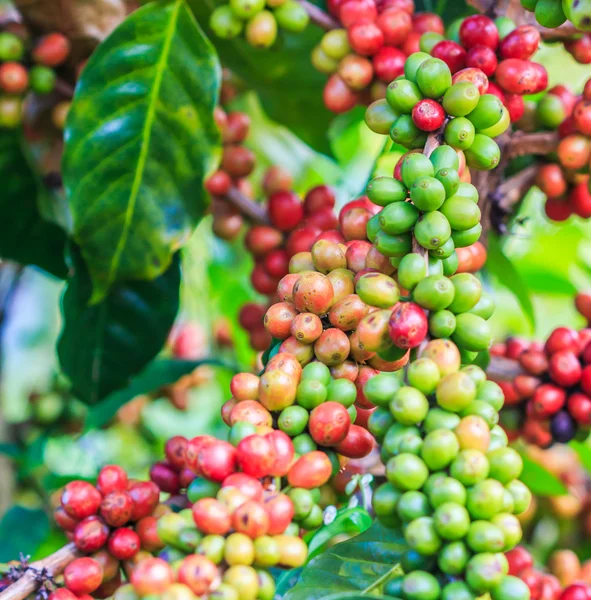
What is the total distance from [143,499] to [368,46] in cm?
69

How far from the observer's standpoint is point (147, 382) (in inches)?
65.5

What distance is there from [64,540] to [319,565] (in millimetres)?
1098

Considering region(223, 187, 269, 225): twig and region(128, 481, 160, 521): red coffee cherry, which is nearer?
region(128, 481, 160, 521): red coffee cherry

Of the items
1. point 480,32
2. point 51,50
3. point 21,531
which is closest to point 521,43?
point 480,32

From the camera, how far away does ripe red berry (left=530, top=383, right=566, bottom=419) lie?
3.99 ft

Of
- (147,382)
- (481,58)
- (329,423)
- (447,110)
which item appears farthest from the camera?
(147,382)

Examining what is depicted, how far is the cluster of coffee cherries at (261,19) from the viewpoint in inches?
47.0

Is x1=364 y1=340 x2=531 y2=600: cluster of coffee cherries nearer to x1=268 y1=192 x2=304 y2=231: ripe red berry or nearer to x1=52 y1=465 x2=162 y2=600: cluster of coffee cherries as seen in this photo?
x1=52 y1=465 x2=162 y2=600: cluster of coffee cherries

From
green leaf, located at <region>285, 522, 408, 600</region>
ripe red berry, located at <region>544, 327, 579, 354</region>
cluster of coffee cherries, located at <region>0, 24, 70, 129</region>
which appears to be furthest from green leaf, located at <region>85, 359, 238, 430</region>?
green leaf, located at <region>285, 522, 408, 600</region>

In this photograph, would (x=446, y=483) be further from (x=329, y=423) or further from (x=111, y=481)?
(x=111, y=481)

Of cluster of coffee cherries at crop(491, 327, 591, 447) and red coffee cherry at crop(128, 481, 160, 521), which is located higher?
red coffee cherry at crop(128, 481, 160, 521)

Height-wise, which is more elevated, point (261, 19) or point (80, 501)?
point (261, 19)

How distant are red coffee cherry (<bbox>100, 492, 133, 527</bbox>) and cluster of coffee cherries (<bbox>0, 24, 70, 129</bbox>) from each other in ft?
2.67

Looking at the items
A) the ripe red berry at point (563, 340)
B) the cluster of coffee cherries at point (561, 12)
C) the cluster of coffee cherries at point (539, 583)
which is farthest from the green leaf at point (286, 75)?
the cluster of coffee cherries at point (539, 583)
